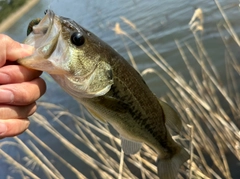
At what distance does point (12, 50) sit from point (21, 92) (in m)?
0.16

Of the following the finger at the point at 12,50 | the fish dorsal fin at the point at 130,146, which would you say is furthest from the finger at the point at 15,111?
the fish dorsal fin at the point at 130,146

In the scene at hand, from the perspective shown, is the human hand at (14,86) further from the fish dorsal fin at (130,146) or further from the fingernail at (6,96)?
the fish dorsal fin at (130,146)

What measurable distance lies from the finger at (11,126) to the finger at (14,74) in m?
0.15

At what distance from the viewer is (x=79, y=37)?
133cm

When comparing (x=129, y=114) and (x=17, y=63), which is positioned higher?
(x=17, y=63)

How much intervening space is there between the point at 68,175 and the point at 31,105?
157 inches

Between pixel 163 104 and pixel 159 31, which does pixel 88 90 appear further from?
pixel 159 31

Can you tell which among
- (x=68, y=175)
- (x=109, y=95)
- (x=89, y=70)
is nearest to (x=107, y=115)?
(x=109, y=95)

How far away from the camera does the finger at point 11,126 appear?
50.5 inches

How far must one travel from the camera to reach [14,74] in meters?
1.26

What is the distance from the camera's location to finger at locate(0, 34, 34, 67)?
4.10 feet

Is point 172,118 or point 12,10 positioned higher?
point 172,118

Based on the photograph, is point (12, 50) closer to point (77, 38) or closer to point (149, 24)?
point (77, 38)

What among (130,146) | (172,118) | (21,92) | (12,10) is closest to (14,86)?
(21,92)
